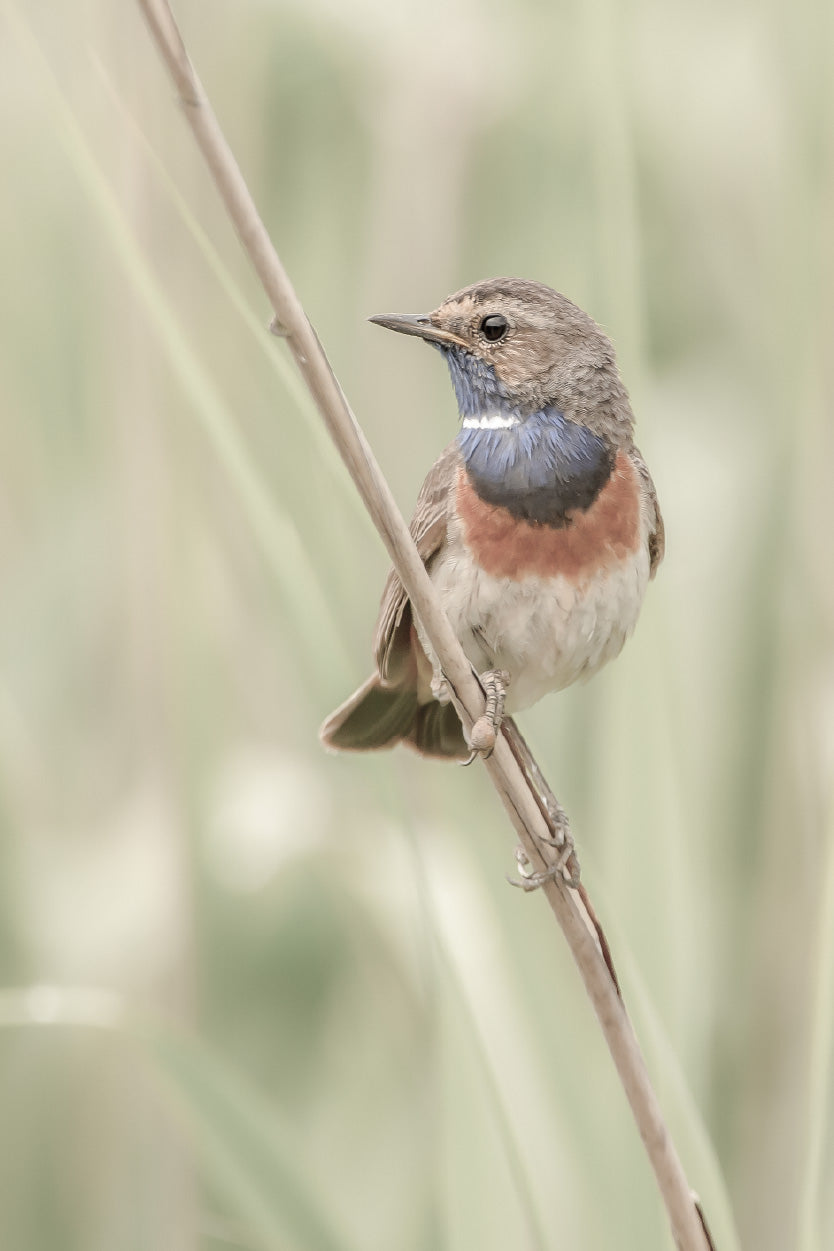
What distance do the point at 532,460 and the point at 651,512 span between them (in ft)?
0.78

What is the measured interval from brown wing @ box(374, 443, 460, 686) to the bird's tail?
40 mm

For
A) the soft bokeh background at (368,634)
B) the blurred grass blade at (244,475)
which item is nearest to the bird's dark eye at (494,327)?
the soft bokeh background at (368,634)

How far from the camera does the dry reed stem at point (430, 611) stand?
39.6 inches

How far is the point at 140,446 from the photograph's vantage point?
2.28 m

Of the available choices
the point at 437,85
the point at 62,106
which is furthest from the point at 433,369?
the point at 62,106

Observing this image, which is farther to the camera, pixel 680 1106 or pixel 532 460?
pixel 532 460

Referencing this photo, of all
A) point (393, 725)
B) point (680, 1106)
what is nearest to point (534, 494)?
point (393, 725)

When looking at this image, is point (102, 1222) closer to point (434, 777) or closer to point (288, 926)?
point (288, 926)

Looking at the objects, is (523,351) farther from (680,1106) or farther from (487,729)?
(680,1106)

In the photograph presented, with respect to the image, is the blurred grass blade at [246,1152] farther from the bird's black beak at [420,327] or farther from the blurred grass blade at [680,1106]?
the bird's black beak at [420,327]

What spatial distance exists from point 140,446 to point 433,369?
1.80 feet

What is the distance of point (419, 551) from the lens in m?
1.90

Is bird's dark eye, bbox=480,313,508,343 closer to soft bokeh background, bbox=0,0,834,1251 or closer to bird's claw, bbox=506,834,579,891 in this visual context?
Answer: soft bokeh background, bbox=0,0,834,1251

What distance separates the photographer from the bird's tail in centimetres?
198
